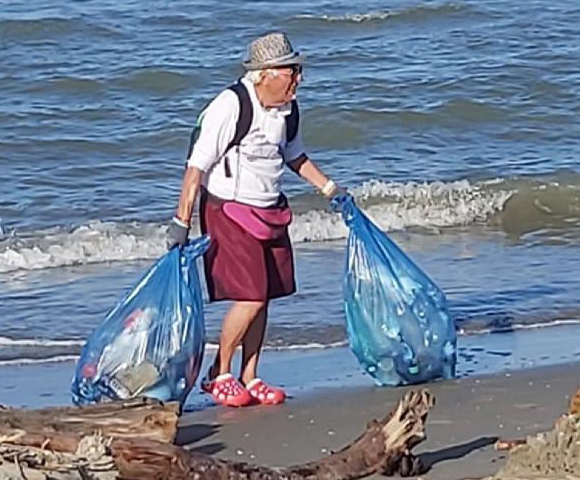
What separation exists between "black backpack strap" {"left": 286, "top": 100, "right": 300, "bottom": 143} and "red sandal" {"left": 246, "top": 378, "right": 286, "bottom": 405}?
891 mm

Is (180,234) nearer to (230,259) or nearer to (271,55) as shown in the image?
(230,259)

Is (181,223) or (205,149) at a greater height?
(205,149)

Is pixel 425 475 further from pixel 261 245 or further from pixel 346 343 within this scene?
pixel 346 343

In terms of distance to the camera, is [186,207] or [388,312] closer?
[186,207]

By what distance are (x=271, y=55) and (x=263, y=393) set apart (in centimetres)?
122

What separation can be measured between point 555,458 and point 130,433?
1.25 metres

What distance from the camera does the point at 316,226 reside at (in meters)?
10.5

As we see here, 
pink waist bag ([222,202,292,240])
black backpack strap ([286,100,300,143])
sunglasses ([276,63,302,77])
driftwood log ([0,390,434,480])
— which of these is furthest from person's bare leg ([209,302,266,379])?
driftwood log ([0,390,434,480])

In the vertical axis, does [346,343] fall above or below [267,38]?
below

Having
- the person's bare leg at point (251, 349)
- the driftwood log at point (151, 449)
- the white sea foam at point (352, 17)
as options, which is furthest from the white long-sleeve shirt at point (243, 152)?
the white sea foam at point (352, 17)

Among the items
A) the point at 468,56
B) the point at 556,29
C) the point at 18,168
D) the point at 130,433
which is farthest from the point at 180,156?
the point at 130,433

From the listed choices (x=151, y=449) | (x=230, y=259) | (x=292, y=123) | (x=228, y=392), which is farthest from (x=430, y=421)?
(x=151, y=449)

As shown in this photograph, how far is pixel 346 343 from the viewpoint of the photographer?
7.64 metres

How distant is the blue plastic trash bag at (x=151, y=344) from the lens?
242 inches
